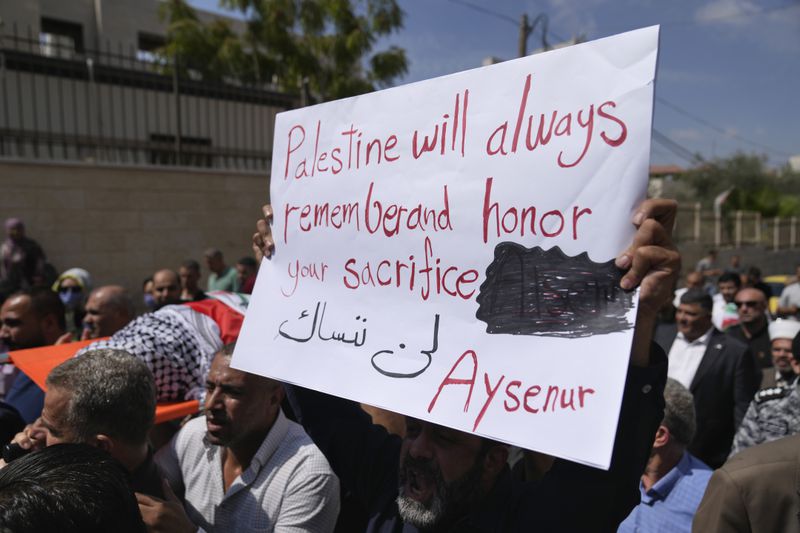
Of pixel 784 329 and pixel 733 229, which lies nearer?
pixel 784 329

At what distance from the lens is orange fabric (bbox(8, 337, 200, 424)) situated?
7.77 ft

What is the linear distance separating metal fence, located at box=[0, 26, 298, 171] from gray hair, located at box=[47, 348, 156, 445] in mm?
6790

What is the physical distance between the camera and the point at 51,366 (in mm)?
2479

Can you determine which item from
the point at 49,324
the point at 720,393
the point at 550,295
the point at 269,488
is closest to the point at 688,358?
the point at 720,393

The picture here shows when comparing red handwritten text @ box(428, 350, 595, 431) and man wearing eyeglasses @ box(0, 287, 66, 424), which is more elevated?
red handwritten text @ box(428, 350, 595, 431)

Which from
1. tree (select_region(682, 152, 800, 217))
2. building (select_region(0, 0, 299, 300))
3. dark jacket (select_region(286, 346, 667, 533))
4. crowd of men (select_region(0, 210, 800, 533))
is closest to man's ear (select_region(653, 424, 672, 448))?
crowd of men (select_region(0, 210, 800, 533))

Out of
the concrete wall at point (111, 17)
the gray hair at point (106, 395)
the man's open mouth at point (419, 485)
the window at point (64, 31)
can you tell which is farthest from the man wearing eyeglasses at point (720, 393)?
the window at point (64, 31)

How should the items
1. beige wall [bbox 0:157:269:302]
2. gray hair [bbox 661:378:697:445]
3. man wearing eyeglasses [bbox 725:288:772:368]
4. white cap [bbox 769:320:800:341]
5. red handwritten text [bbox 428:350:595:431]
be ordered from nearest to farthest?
1. red handwritten text [bbox 428:350:595:431]
2. gray hair [bbox 661:378:697:445]
3. white cap [bbox 769:320:800:341]
4. man wearing eyeglasses [bbox 725:288:772:368]
5. beige wall [bbox 0:157:269:302]

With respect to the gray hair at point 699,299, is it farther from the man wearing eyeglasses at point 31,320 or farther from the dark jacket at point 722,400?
the man wearing eyeglasses at point 31,320

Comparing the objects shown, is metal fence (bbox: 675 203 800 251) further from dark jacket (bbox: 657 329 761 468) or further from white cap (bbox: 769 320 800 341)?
dark jacket (bbox: 657 329 761 468)

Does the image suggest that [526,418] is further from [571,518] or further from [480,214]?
[480,214]

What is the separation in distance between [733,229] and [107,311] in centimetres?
2431

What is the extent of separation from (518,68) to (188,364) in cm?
185

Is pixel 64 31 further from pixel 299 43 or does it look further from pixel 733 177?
pixel 733 177
